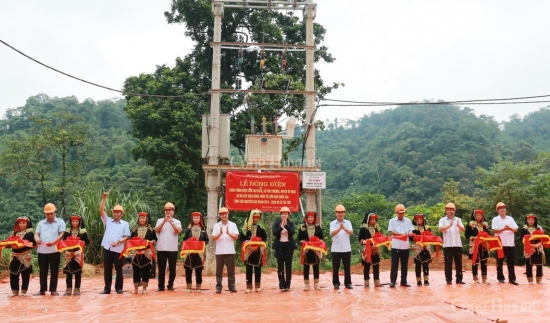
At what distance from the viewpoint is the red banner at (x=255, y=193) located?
11.9 m

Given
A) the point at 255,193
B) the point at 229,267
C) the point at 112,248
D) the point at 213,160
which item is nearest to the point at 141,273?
the point at 112,248

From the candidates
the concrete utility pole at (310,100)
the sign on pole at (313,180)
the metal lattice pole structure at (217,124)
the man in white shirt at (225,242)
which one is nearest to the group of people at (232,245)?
the man in white shirt at (225,242)

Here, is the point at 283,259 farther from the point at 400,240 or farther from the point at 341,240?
the point at 400,240

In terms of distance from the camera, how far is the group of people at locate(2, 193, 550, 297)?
316 inches

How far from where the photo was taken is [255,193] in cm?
1192

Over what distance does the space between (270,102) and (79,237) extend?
1013 cm

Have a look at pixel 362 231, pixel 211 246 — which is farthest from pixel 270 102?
pixel 362 231

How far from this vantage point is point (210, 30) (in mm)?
20375

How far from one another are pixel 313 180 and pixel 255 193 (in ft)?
4.51

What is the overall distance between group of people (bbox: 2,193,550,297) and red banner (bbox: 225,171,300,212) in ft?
10.2

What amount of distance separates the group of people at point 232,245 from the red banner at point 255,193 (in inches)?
122

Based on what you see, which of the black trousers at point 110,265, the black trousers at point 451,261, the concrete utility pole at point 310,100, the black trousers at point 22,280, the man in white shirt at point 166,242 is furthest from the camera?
the concrete utility pole at point 310,100

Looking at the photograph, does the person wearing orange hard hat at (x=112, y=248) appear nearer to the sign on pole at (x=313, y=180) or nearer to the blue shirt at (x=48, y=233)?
the blue shirt at (x=48, y=233)

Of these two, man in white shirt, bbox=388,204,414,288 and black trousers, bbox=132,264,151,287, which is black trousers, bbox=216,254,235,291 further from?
man in white shirt, bbox=388,204,414,288
